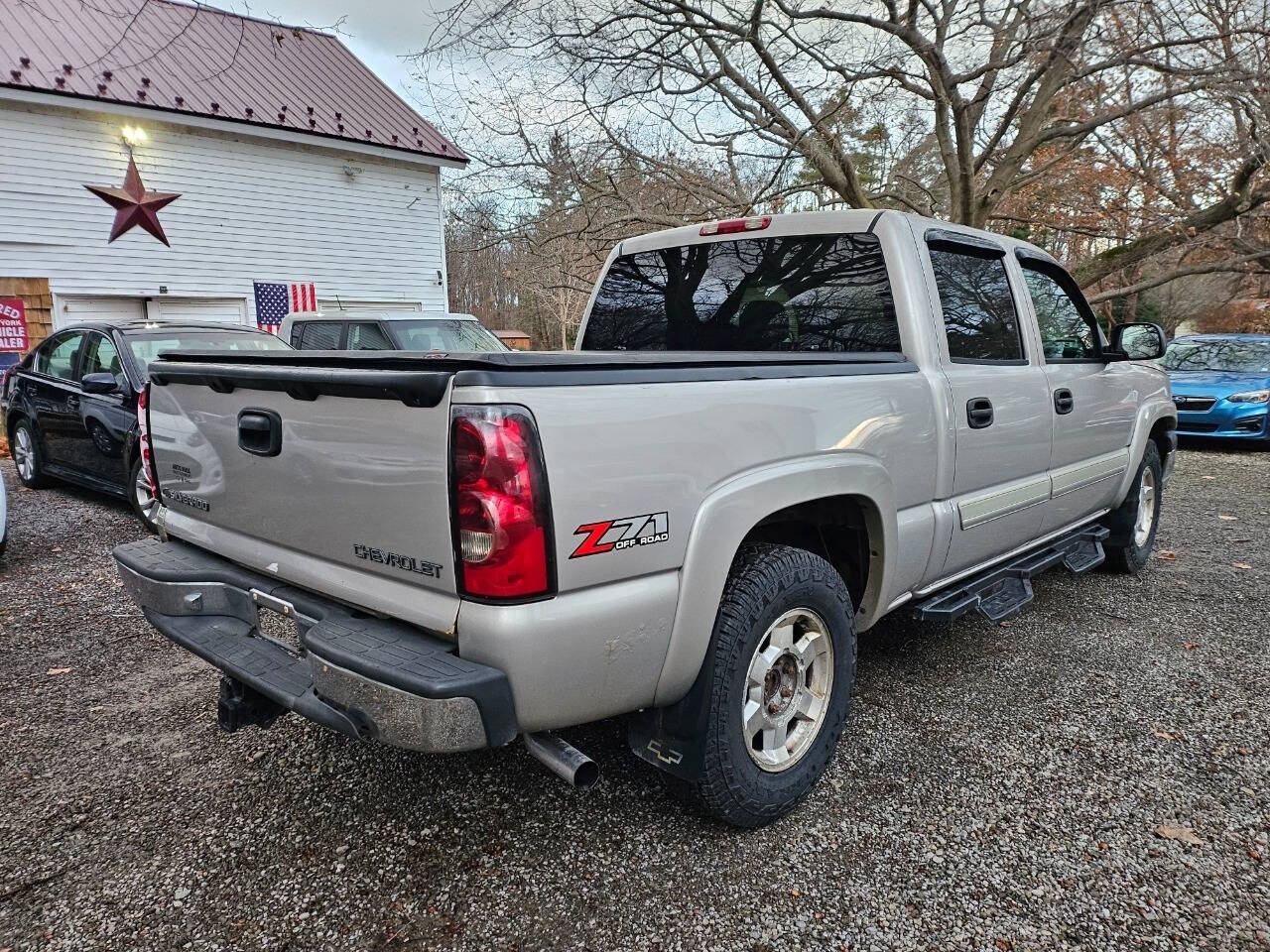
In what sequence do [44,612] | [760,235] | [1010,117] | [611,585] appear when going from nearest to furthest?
[611,585], [760,235], [44,612], [1010,117]

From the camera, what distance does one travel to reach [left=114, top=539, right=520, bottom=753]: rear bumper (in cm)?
182

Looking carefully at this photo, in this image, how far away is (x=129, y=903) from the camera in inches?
87.2

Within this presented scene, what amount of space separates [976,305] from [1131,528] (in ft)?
8.22

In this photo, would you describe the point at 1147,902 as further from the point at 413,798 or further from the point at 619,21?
the point at 619,21

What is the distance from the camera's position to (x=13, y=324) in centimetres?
1241

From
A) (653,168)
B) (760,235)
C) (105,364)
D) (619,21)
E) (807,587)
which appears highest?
(619,21)

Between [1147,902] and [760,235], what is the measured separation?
8.98 feet

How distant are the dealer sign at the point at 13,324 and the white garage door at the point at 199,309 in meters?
1.85

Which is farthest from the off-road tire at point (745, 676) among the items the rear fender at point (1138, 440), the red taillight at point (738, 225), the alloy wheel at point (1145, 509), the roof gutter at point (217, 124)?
the roof gutter at point (217, 124)

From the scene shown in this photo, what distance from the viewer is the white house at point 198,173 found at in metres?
12.6

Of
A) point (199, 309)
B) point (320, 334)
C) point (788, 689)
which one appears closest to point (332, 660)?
point (788, 689)

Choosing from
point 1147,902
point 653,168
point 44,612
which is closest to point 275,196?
point 653,168

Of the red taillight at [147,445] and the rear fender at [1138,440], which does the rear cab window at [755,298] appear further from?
the rear fender at [1138,440]

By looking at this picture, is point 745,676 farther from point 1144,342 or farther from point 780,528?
point 1144,342
